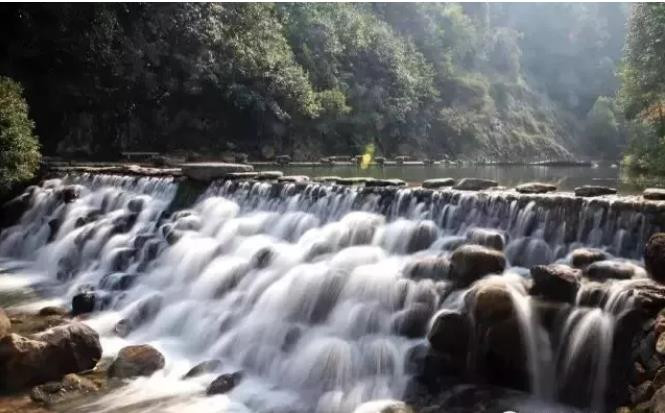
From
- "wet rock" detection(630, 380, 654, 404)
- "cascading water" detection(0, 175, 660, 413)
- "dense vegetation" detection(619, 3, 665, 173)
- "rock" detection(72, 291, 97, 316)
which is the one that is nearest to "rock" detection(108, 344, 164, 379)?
"cascading water" detection(0, 175, 660, 413)

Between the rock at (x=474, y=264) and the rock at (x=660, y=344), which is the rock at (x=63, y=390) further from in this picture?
the rock at (x=660, y=344)

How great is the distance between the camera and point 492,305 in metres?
7.64

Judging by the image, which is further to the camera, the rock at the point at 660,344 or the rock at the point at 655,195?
the rock at the point at 655,195

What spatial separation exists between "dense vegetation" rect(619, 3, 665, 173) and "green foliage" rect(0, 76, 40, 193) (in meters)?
24.4

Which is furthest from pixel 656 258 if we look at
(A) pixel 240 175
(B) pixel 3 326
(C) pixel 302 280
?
(A) pixel 240 175

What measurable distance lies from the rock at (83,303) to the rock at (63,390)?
3.39 metres

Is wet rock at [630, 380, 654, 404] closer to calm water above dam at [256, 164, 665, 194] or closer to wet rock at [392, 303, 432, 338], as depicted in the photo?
wet rock at [392, 303, 432, 338]

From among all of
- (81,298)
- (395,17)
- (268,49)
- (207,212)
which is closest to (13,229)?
(207,212)

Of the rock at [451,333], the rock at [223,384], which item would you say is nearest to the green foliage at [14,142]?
the rock at [223,384]

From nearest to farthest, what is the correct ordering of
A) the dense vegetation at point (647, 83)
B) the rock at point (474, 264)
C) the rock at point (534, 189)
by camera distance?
the rock at point (474, 264) → the rock at point (534, 189) → the dense vegetation at point (647, 83)

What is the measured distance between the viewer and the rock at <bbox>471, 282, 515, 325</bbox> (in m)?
7.57

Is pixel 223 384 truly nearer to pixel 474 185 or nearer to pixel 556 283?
pixel 556 283

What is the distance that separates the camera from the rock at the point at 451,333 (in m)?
7.70

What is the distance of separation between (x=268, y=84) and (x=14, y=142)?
2004cm
